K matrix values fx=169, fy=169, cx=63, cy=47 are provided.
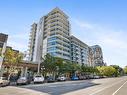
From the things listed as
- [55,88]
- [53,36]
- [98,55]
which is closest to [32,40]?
[53,36]

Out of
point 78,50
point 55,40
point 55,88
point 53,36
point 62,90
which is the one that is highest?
point 53,36

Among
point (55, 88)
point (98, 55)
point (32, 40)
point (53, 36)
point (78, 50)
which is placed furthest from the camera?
point (98, 55)

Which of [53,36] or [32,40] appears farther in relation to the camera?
[32,40]

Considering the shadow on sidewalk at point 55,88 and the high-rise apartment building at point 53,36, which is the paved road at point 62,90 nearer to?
the shadow on sidewalk at point 55,88

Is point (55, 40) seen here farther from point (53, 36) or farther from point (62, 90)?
point (62, 90)

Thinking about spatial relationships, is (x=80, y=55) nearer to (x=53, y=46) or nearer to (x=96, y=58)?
(x=53, y=46)

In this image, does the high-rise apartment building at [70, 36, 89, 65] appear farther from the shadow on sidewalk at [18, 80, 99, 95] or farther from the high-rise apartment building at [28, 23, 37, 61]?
the shadow on sidewalk at [18, 80, 99, 95]

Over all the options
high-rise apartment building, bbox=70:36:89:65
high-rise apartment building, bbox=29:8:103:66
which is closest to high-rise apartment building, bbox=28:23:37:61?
high-rise apartment building, bbox=29:8:103:66

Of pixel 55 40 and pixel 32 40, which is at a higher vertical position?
pixel 32 40

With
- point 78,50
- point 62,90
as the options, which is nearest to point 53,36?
point 78,50

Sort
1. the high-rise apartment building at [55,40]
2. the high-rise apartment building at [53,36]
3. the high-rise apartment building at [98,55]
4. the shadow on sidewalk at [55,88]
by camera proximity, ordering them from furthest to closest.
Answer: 1. the high-rise apartment building at [98,55]
2. the high-rise apartment building at [55,40]
3. the high-rise apartment building at [53,36]
4. the shadow on sidewalk at [55,88]

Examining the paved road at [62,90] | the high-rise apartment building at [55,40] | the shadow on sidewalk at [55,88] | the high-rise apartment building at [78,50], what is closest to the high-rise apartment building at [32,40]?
the high-rise apartment building at [55,40]

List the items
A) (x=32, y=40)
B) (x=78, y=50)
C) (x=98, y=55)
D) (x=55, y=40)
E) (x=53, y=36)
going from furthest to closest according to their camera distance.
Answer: (x=98, y=55), (x=32, y=40), (x=78, y=50), (x=53, y=36), (x=55, y=40)

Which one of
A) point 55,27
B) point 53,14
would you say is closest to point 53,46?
point 55,27
